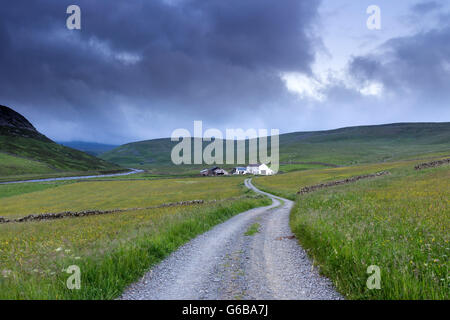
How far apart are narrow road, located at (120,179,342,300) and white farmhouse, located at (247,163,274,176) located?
5440 inches

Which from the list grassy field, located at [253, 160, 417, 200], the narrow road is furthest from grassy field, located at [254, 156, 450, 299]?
grassy field, located at [253, 160, 417, 200]

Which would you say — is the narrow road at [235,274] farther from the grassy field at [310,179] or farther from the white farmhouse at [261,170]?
the white farmhouse at [261,170]

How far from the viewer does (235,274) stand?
7949mm

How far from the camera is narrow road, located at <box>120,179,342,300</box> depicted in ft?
21.2

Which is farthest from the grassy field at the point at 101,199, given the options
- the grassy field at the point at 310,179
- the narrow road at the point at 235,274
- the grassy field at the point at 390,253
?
the grassy field at the point at 390,253

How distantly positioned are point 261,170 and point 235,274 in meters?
149

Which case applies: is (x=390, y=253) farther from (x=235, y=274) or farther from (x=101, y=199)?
(x=101, y=199)

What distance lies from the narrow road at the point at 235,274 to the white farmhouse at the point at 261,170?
138166 mm

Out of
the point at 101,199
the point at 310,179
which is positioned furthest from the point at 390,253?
the point at 310,179

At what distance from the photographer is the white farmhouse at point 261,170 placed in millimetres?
150250

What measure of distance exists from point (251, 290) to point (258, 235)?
7.46 meters
